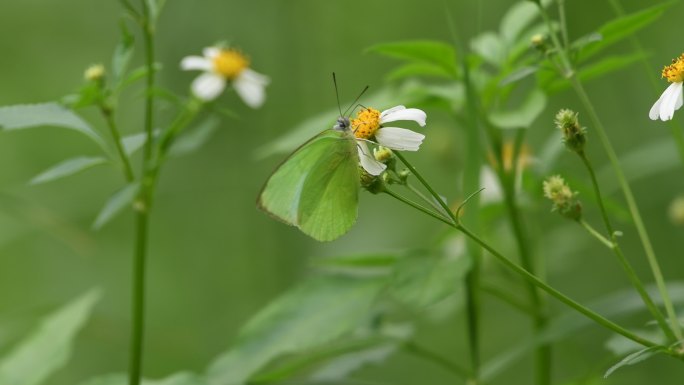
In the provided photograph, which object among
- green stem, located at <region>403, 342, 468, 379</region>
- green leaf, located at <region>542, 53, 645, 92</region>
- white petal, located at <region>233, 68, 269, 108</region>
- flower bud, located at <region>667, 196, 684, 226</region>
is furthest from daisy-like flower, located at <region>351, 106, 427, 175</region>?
flower bud, located at <region>667, 196, 684, 226</region>

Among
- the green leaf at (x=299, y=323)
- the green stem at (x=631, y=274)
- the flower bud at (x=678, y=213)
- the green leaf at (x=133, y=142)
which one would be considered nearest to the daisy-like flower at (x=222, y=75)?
the green leaf at (x=133, y=142)

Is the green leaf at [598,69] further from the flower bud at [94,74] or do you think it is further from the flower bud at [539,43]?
the flower bud at [94,74]

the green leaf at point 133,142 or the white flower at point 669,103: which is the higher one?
the green leaf at point 133,142

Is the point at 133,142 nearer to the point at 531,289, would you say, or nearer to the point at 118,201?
the point at 118,201

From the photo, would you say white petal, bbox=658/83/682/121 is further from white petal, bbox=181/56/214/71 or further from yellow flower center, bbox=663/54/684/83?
white petal, bbox=181/56/214/71

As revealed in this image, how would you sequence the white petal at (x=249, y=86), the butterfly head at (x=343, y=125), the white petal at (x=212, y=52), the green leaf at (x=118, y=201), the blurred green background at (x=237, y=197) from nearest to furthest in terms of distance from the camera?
the butterfly head at (x=343, y=125)
the green leaf at (x=118, y=201)
the white petal at (x=212, y=52)
the white petal at (x=249, y=86)
the blurred green background at (x=237, y=197)

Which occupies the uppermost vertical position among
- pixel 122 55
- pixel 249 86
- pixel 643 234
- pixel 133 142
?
pixel 249 86

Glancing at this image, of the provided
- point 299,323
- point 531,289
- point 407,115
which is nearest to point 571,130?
point 407,115
